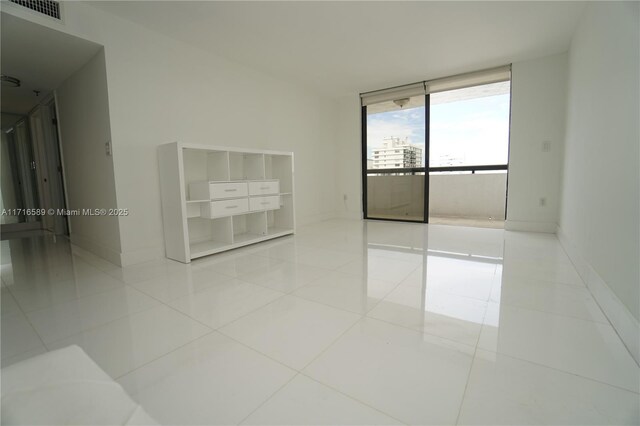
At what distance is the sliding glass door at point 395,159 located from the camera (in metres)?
4.74

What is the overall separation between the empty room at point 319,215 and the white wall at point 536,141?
0.9 inches

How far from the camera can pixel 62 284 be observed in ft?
7.24

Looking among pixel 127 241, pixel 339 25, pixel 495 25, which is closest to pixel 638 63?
pixel 495 25

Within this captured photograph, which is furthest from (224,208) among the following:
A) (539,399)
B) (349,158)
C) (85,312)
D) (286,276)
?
(349,158)

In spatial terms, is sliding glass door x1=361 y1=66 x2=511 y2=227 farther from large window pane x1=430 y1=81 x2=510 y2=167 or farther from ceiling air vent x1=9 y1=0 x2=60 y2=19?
ceiling air vent x1=9 y1=0 x2=60 y2=19

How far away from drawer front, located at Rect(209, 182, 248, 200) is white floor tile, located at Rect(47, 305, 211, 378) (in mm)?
1421

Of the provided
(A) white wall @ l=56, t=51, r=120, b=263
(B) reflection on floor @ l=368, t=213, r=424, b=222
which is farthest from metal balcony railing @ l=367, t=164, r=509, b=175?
(A) white wall @ l=56, t=51, r=120, b=263

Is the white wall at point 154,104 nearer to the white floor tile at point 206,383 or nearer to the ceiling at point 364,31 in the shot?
the ceiling at point 364,31

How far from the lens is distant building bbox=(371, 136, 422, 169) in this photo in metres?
4.80

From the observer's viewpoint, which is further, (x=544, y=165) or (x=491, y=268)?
(x=544, y=165)

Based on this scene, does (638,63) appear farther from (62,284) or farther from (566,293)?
(62,284)

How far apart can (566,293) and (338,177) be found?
13.6 ft

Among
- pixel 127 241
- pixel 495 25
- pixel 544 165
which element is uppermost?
pixel 495 25

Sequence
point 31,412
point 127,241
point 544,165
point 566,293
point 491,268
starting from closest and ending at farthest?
point 31,412 → point 566,293 → point 491,268 → point 127,241 → point 544,165
